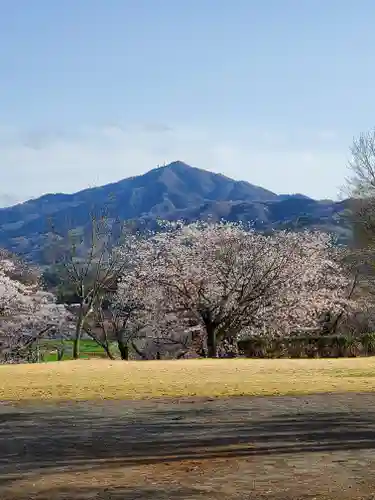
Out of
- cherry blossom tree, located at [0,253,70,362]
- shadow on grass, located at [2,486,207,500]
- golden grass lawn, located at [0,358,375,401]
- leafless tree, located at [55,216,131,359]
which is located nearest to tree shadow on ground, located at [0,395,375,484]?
shadow on grass, located at [2,486,207,500]

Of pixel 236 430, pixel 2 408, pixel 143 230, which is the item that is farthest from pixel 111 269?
pixel 236 430

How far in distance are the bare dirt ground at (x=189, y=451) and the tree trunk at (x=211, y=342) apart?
1595 cm

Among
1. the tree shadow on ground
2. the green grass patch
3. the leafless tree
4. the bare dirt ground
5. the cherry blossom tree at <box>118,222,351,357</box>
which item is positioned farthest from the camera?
the green grass patch

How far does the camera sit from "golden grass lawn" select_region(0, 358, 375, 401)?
43.6 ft

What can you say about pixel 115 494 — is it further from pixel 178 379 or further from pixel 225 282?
pixel 225 282

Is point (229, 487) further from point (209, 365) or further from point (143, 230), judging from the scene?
point (143, 230)

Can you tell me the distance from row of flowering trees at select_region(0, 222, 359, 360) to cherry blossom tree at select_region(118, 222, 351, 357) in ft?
0.15

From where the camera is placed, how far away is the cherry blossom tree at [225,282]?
93.4ft

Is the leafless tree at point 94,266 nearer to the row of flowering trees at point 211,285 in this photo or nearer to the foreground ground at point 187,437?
the row of flowering trees at point 211,285

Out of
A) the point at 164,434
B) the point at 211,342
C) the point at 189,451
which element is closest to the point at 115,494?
the point at 189,451

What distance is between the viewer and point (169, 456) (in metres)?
7.16

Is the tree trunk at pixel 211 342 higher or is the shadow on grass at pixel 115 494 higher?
the shadow on grass at pixel 115 494

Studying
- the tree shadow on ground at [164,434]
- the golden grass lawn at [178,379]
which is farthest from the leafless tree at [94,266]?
the tree shadow on ground at [164,434]

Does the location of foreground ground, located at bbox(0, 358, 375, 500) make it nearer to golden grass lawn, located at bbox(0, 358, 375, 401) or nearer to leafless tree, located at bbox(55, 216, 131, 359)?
golden grass lawn, located at bbox(0, 358, 375, 401)
